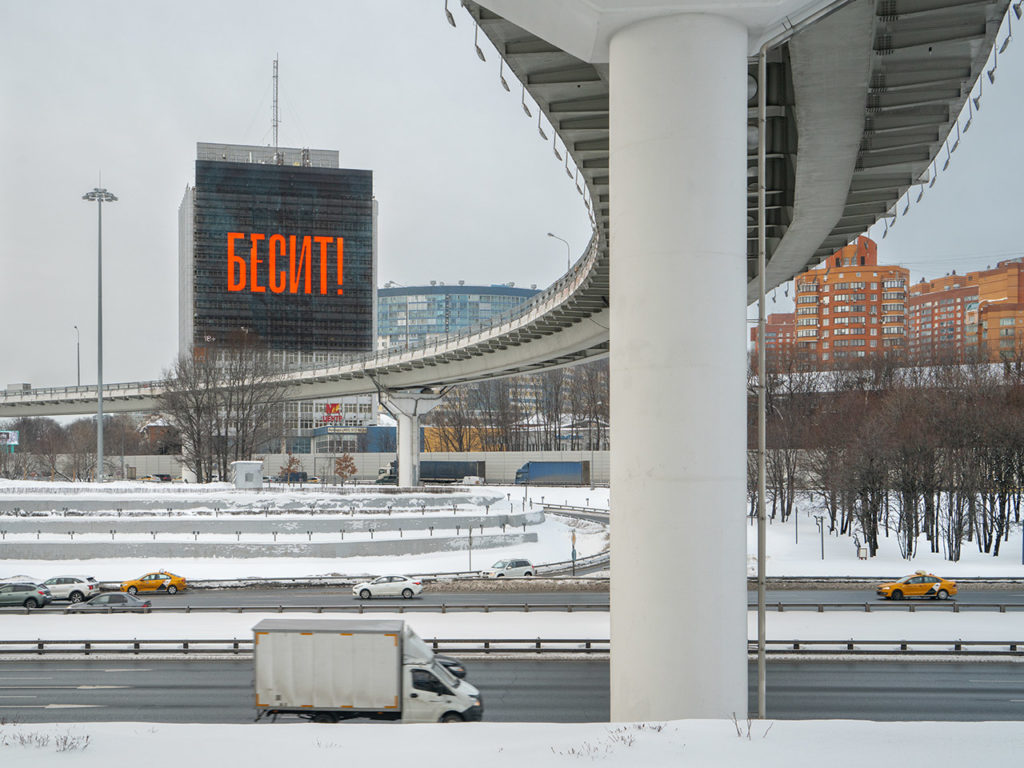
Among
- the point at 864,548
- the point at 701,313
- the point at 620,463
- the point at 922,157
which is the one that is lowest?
the point at 864,548

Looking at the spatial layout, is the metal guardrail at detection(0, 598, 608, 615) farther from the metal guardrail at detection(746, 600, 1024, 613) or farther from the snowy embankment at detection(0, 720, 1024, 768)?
the snowy embankment at detection(0, 720, 1024, 768)

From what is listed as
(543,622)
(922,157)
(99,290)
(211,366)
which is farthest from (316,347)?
(922,157)

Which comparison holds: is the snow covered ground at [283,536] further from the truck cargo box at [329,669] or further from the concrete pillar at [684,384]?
the concrete pillar at [684,384]

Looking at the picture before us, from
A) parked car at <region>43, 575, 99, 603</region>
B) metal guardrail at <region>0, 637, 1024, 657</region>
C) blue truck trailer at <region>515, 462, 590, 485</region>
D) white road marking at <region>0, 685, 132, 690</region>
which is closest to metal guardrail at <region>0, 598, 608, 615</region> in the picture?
parked car at <region>43, 575, 99, 603</region>

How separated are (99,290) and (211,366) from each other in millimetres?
15296

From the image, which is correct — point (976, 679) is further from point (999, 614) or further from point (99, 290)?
point (99, 290)

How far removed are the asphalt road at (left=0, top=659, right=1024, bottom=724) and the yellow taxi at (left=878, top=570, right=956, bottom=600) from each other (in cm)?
957

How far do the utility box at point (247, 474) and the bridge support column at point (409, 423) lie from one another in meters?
15.9

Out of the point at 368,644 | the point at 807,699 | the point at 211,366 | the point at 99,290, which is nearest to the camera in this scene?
the point at 368,644

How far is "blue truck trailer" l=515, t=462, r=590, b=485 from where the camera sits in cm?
8275

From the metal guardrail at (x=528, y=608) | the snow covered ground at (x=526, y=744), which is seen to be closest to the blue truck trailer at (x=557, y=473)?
the metal guardrail at (x=528, y=608)

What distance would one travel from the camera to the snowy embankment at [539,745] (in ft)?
25.1

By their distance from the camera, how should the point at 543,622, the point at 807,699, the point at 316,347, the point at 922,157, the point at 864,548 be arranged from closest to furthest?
the point at 807,699 → the point at 922,157 → the point at 543,622 → the point at 864,548 → the point at 316,347

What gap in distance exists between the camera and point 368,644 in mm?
13438
